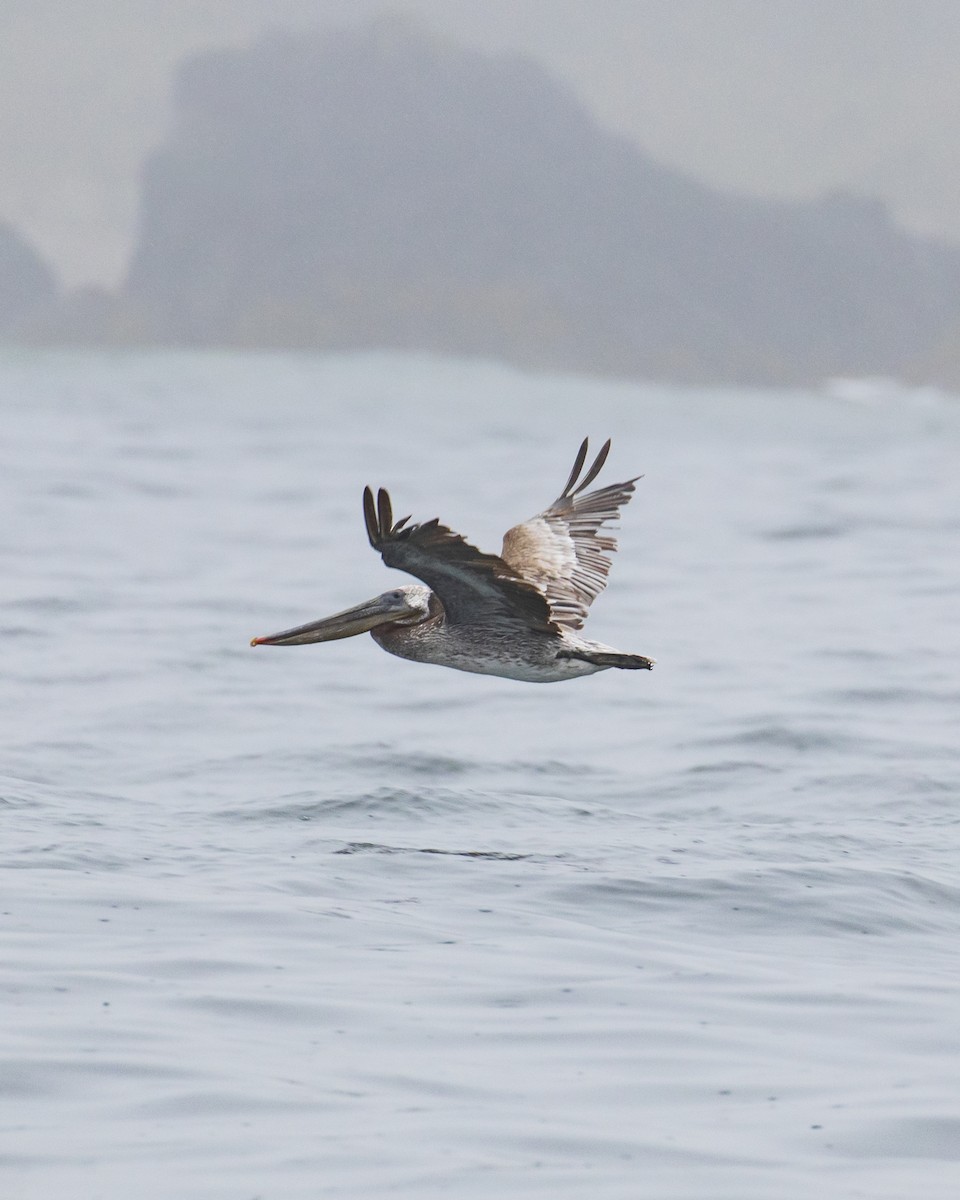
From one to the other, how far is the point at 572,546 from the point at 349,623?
140 centimetres

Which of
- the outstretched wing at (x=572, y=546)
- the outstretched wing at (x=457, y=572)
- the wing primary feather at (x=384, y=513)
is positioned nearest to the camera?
the wing primary feather at (x=384, y=513)

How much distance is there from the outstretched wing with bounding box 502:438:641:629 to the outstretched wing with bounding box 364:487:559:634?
69 centimetres

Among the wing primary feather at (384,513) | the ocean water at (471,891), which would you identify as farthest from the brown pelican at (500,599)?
the ocean water at (471,891)

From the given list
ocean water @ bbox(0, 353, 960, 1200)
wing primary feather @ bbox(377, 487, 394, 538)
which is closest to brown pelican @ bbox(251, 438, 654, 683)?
wing primary feather @ bbox(377, 487, 394, 538)

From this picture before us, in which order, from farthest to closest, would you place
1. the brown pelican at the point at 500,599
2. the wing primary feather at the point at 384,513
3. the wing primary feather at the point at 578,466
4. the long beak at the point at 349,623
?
the wing primary feather at the point at 578,466 < the long beak at the point at 349,623 < the brown pelican at the point at 500,599 < the wing primary feather at the point at 384,513

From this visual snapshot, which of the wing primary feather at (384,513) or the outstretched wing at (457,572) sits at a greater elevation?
the wing primary feather at (384,513)

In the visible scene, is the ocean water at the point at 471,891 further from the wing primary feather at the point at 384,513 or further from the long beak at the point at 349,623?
the wing primary feather at the point at 384,513

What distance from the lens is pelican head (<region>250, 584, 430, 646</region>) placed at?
903 cm

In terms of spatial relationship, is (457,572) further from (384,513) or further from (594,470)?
(594,470)

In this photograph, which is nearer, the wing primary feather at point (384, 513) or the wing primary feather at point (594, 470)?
the wing primary feather at point (384, 513)

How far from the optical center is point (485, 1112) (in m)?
5.12

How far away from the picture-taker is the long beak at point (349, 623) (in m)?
8.99

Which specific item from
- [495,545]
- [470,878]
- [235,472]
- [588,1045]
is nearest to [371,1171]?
[588,1045]

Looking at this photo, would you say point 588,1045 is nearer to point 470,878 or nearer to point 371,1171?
point 371,1171
